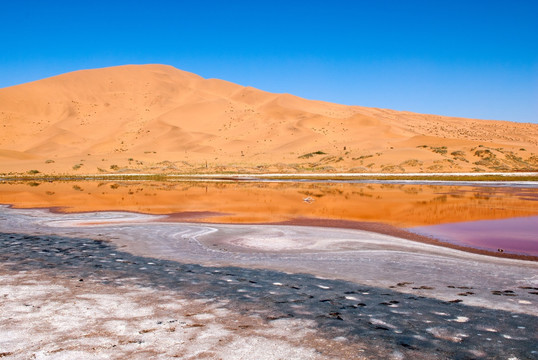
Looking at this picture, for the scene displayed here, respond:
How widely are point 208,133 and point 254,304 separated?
8596 centimetres

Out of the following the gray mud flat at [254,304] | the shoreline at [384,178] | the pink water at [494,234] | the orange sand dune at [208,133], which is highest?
the orange sand dune at [208,133]

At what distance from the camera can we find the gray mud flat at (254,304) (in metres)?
4.54

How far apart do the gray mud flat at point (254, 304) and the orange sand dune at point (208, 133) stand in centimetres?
4398

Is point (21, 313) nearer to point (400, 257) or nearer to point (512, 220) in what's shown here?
point (400, 257)

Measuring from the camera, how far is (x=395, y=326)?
518 cm

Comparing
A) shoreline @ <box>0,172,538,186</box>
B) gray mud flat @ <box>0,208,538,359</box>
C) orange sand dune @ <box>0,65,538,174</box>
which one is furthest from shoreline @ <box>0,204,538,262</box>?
orange sand dune @ <box>0,65,538,174</box>

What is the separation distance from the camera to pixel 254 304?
5.99 m

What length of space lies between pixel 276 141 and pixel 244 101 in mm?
33702

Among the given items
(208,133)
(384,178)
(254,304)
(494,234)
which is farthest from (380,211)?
(208,133)

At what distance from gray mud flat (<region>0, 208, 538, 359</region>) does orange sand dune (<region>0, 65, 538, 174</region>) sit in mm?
43975

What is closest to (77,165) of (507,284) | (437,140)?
(437,140)

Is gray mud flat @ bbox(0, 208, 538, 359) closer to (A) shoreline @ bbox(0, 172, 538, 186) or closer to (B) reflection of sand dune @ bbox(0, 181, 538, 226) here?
(B) reflection of sand dune @ bbox(0, 181, 538, 226)

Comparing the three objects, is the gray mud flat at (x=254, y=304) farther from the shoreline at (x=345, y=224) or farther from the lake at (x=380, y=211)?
the lake at (x=380, y=211)

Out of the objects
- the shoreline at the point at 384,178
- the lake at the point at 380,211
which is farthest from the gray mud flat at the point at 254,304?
the shoreline at the point at 384,178
